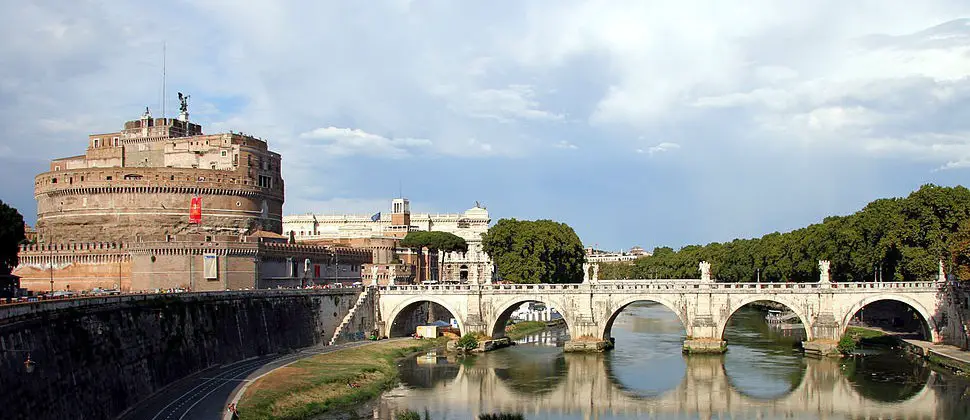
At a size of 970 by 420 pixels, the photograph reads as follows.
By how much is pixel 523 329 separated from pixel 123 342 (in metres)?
61.1

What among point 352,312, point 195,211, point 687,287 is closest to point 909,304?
point 687,287

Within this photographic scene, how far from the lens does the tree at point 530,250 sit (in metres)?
99.2

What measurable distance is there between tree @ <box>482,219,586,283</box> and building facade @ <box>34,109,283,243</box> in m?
26.6

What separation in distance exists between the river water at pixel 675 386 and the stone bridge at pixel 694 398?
2.4 inches

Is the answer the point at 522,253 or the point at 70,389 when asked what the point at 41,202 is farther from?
the point at 70,389

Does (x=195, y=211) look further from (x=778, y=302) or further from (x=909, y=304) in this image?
(x=909, y=304)

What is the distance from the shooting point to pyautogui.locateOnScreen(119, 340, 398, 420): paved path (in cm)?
4328

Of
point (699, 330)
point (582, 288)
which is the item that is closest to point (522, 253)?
point (582, 288)

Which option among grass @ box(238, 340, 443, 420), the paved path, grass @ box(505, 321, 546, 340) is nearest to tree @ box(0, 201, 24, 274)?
the paved path

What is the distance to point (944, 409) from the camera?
53.2 meters

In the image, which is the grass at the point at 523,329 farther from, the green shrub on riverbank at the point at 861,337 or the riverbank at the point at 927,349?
the riverbank at the point at 927,349

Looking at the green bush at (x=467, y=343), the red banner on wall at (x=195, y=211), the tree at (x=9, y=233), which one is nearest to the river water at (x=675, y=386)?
the green bush at (x=467, y=343)

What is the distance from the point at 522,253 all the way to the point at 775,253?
35414mm

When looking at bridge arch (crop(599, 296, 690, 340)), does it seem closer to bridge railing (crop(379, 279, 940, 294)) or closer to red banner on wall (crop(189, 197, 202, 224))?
bridge railing (crop(379, 279, 940, 294))
